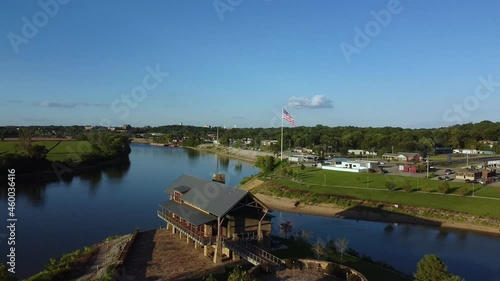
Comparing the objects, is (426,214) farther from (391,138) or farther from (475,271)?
(391,138)

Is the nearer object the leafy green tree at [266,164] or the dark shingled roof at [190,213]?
the dark shingled roof at [190,213]

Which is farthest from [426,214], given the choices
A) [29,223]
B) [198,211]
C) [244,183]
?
[29,223]

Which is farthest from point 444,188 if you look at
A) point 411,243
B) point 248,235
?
point 248,235

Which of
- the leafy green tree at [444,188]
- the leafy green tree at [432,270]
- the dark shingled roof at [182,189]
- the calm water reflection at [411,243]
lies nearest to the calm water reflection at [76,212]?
the dark shingled roof at [182,189]

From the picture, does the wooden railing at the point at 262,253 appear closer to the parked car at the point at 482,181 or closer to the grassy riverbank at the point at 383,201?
the grassy riverbank at the point at 383,201

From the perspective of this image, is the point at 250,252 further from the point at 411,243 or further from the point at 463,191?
the point at 463,191
